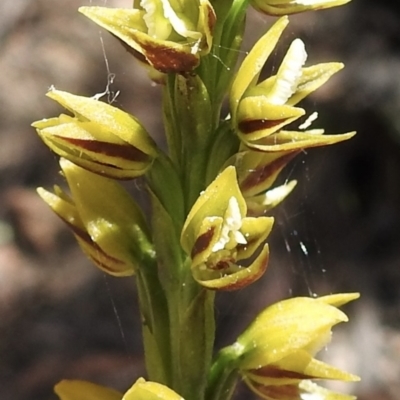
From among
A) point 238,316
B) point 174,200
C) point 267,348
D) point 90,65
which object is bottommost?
point 238,316

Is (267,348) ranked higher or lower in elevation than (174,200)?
lower

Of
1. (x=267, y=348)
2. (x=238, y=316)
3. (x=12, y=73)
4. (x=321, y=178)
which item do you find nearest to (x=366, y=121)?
(x=321, y=178)

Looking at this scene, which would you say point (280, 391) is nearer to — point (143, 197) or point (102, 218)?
point (102, 218)

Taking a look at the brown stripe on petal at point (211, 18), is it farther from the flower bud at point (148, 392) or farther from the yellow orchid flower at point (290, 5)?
the flower bud at point (148, 392)

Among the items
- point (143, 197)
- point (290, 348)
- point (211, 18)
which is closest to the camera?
point (211, 18)

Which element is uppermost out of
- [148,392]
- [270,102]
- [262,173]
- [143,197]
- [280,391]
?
[270,102]

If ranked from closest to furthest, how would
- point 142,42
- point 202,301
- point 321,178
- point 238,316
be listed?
1. point 142,42
2. point 202,301
3. point 238,316
4. point 321,178

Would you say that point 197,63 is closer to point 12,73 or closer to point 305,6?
point 305,6

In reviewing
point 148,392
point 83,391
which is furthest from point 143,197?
point 148,392
